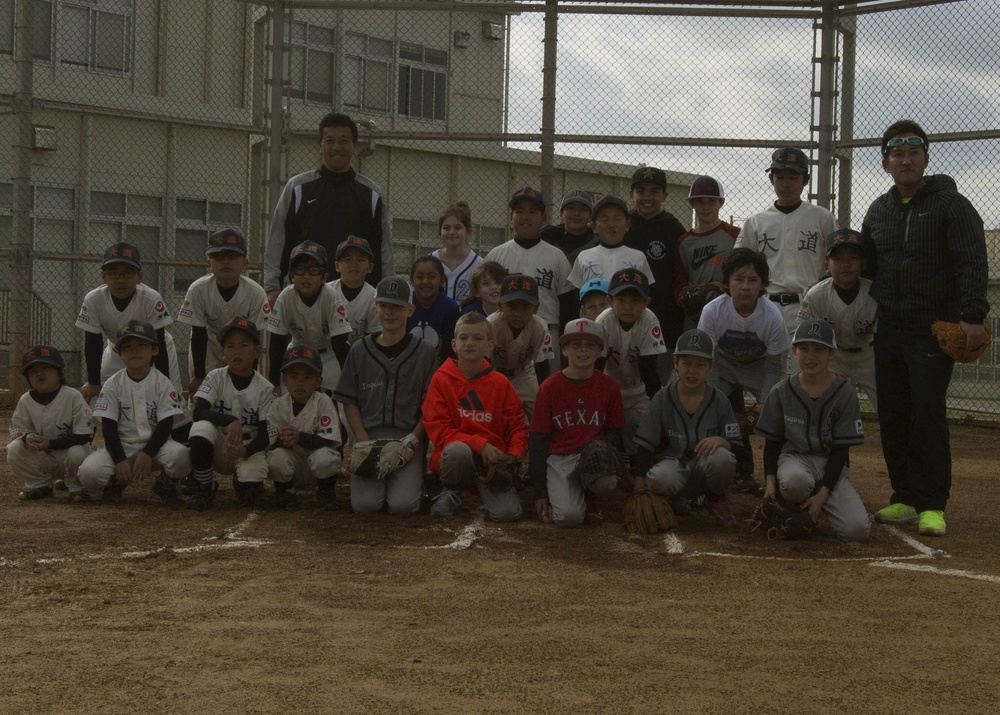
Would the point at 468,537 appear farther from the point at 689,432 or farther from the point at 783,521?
the point at 783,521

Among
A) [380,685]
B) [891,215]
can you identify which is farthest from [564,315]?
[380,685]

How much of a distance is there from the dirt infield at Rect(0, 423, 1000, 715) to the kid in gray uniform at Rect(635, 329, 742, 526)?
0.85 ft

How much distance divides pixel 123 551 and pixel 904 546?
12.5ft

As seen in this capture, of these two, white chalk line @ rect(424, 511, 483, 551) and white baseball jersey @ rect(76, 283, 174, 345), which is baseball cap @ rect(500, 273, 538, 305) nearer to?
white chalk line @ rect(424, 511, 483, 551)

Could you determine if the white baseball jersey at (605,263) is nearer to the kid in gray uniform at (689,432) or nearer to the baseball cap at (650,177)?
the baseball cap at (650,177)

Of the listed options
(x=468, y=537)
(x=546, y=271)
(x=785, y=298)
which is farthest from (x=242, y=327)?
(x=785, y=298)

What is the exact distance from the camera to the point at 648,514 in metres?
5.77

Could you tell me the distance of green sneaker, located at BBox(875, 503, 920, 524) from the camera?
6180 mm

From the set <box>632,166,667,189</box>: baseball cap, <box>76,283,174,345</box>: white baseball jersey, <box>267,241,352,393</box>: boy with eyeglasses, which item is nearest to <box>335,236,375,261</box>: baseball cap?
<box>267,241,352,393</box>: boy with eyeglasses

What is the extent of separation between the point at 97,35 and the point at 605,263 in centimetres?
1136

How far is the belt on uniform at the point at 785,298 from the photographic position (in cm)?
709

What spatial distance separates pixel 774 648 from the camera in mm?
3629

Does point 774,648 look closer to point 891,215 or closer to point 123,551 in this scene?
point 123,551

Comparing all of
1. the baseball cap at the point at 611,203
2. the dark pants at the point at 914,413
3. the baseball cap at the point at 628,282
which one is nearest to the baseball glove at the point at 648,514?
the baseball cap at the point at 628,282
